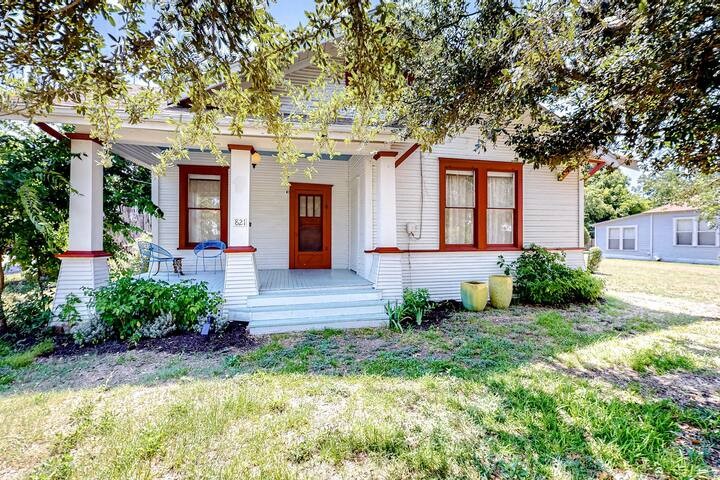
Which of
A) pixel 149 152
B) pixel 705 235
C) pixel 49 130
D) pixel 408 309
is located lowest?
pixel 408 309

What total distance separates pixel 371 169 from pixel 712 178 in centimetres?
Answer: 768

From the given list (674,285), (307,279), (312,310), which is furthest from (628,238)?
(312,310)

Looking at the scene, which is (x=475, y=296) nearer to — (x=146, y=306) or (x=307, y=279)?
(x=307, y=279)

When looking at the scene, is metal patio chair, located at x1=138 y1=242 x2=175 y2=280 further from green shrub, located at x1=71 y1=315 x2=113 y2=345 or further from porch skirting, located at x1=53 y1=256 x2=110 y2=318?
green shrub, located at x1=71 y1=315 x2=113 y2=345

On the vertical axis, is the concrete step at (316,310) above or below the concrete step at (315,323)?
above

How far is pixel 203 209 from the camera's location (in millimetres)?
7445

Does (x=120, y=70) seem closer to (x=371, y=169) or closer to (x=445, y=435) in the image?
(x=445, y=435)

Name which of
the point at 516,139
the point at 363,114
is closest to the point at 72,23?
the point at 363,114

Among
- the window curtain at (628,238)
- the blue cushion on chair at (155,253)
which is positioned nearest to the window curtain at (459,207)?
the blue cushion on chair at (155,253)

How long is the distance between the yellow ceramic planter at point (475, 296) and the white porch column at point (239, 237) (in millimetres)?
3773

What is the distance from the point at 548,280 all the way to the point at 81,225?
7.79 meters

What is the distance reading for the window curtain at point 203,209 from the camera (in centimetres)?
737

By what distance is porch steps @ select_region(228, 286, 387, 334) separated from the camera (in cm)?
492

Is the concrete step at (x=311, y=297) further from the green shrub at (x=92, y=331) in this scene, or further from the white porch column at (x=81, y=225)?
the white porch column at (x=81, y=225)
